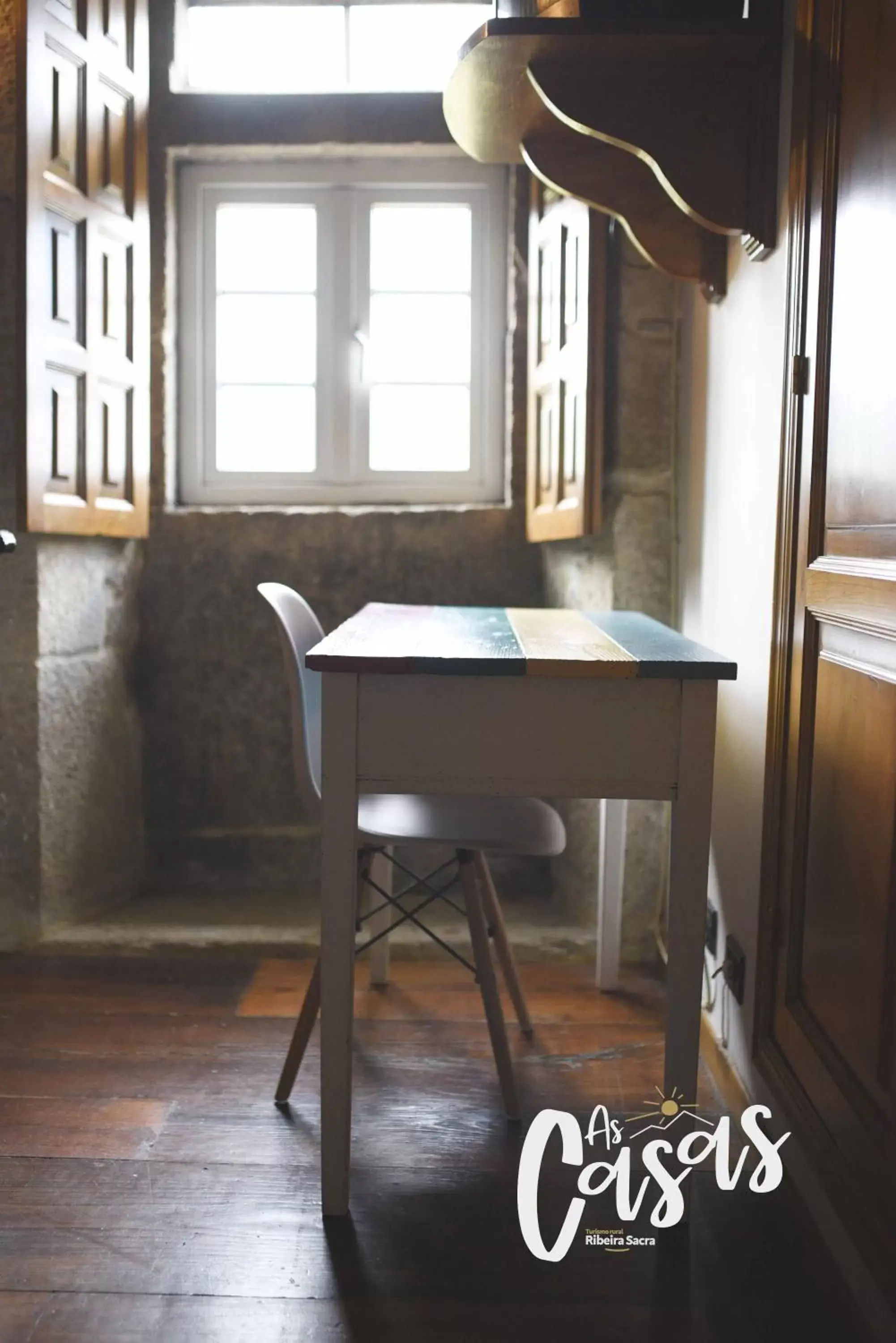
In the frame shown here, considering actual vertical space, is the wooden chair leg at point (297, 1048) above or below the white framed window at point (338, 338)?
below

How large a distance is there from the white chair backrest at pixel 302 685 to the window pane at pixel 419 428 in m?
1.23

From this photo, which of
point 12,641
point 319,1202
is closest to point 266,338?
point 12,641

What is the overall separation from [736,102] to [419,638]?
1067 millimetres

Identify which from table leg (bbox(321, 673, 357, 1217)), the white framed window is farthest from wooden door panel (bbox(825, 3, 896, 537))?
the white framed window

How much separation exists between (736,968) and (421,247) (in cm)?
230

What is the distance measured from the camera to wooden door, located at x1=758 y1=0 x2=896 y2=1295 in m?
1.44

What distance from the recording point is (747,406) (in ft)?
7.20

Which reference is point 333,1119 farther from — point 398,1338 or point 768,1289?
point 768,1289

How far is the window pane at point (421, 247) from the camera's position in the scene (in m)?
3.48

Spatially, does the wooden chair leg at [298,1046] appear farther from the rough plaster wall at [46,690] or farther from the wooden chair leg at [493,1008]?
the rough plaster wall at [46,690]

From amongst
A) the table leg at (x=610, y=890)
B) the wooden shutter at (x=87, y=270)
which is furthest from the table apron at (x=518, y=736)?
the wooden shutter at (x=87, y=270)

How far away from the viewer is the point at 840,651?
1.64m

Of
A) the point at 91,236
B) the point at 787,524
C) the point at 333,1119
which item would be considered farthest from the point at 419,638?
the point at 91,236

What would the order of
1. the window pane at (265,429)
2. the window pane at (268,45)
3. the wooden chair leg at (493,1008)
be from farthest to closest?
the window pane at (265,429) < the window pane at (268,45) < the wooden chair leg at (493,1008)
